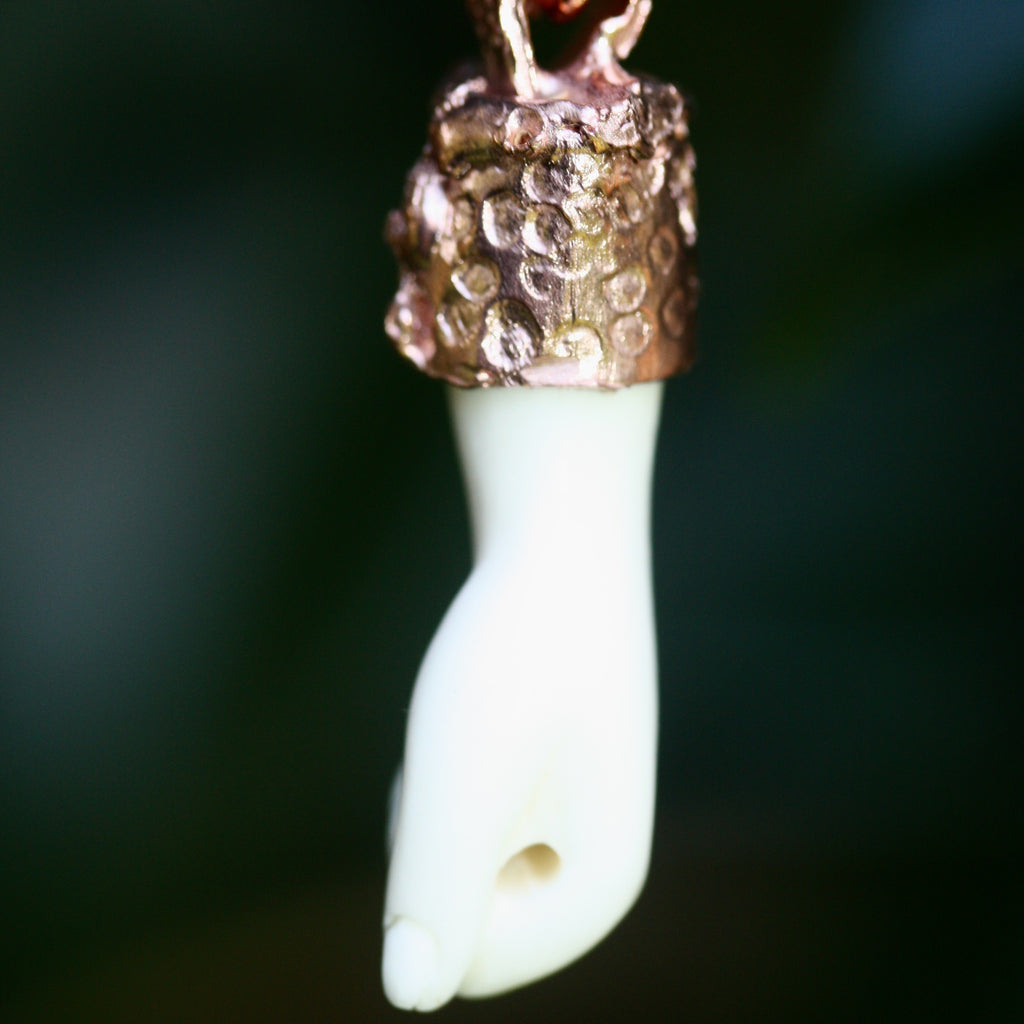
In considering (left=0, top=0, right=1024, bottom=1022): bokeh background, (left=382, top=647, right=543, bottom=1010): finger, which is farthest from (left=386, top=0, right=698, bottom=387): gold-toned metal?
(left=0, top=0, right=1024, bottom=1022): bokeh background

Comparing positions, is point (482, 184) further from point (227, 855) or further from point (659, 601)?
point (227, 855)

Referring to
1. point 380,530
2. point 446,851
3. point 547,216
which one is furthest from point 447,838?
point 380,530

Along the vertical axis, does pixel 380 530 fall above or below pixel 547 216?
below

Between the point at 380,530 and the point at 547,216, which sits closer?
the point at 547,216

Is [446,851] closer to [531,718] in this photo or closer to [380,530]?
[531,718]

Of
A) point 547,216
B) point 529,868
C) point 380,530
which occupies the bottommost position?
point 529,868

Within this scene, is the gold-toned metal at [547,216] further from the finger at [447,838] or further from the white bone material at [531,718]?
the finger at [447,838]

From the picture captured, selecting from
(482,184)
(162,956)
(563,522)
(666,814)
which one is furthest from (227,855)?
(482,184)
